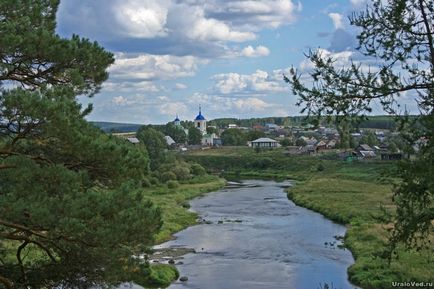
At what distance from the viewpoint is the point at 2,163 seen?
8.24 meters

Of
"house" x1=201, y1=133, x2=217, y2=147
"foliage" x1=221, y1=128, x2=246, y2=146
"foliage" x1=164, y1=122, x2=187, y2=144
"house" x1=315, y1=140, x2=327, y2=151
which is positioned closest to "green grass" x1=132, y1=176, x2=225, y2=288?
"house" x1=315, y1=140, x2=327, y2=151

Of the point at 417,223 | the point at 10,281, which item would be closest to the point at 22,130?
the point at 10,281

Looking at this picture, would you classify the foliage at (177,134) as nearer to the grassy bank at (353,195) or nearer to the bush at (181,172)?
the grassy bank at (353,195)

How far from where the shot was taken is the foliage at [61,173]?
25.9 ft

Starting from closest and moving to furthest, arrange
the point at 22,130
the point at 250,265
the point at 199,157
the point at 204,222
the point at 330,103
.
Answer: the point at 330,103 < the point at 22,130 < the point at 250,265 < the point at 204,222 < the point at 199,157

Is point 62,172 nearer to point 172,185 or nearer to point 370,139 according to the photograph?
point 370,139

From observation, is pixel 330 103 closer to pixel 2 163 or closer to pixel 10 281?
pixel 2 163

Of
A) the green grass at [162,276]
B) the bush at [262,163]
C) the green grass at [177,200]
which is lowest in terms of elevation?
the green grass at [177,200]

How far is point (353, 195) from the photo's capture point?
4447 centimetres

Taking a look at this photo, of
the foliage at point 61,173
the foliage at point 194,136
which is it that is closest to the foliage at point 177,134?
the foliage at point 194,136

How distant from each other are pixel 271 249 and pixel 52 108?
20.1 metres

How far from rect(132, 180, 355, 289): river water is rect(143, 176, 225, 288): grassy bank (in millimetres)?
664

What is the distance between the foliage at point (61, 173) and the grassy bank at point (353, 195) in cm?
415

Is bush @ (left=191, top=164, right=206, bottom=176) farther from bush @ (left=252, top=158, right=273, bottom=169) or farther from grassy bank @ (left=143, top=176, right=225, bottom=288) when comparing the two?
bush @ (left=252, top=158, right=273, bottom=169)
